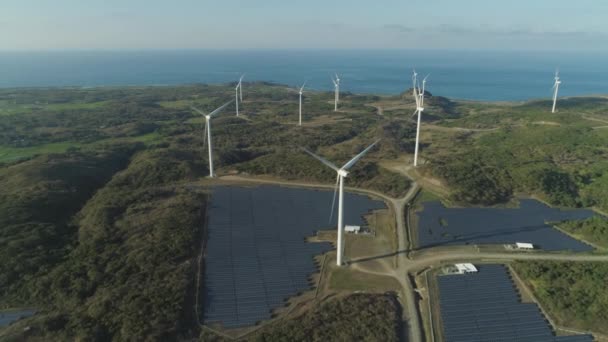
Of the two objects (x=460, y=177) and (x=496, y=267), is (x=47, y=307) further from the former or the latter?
(x=460, y=177)

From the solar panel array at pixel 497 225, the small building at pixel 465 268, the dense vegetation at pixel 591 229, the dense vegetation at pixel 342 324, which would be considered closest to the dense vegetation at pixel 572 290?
the small building at pixel 465 268

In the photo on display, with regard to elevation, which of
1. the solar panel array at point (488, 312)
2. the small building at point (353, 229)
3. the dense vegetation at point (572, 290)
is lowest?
the solar panel array at point (488, 312)

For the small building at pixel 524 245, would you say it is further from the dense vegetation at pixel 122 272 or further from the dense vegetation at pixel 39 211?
the dense vegetation at pixel 39 211

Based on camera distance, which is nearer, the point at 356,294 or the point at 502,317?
the point at 502,317

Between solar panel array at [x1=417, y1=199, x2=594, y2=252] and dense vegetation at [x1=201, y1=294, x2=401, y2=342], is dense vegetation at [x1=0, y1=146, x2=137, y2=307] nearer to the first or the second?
dense vegetation at [x1=201, y1=294, x2=401, y2=342]

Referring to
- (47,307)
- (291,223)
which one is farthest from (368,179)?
(47,307)

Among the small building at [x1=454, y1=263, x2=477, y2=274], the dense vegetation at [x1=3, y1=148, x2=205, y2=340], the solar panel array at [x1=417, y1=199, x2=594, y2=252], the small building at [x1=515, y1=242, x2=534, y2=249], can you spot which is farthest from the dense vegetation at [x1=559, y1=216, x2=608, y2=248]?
the dense vegetation at [x1=3, y1=148, x2=205, y2=340]

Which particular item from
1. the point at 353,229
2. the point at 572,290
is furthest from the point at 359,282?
the point at 572,290

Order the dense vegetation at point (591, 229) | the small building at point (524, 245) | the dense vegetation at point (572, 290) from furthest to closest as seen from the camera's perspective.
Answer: the dense vegetation at point (591, 229) → the small building at point (524, 245) → the dense vegetation at point (572, 290)

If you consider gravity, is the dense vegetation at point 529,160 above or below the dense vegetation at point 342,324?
above
